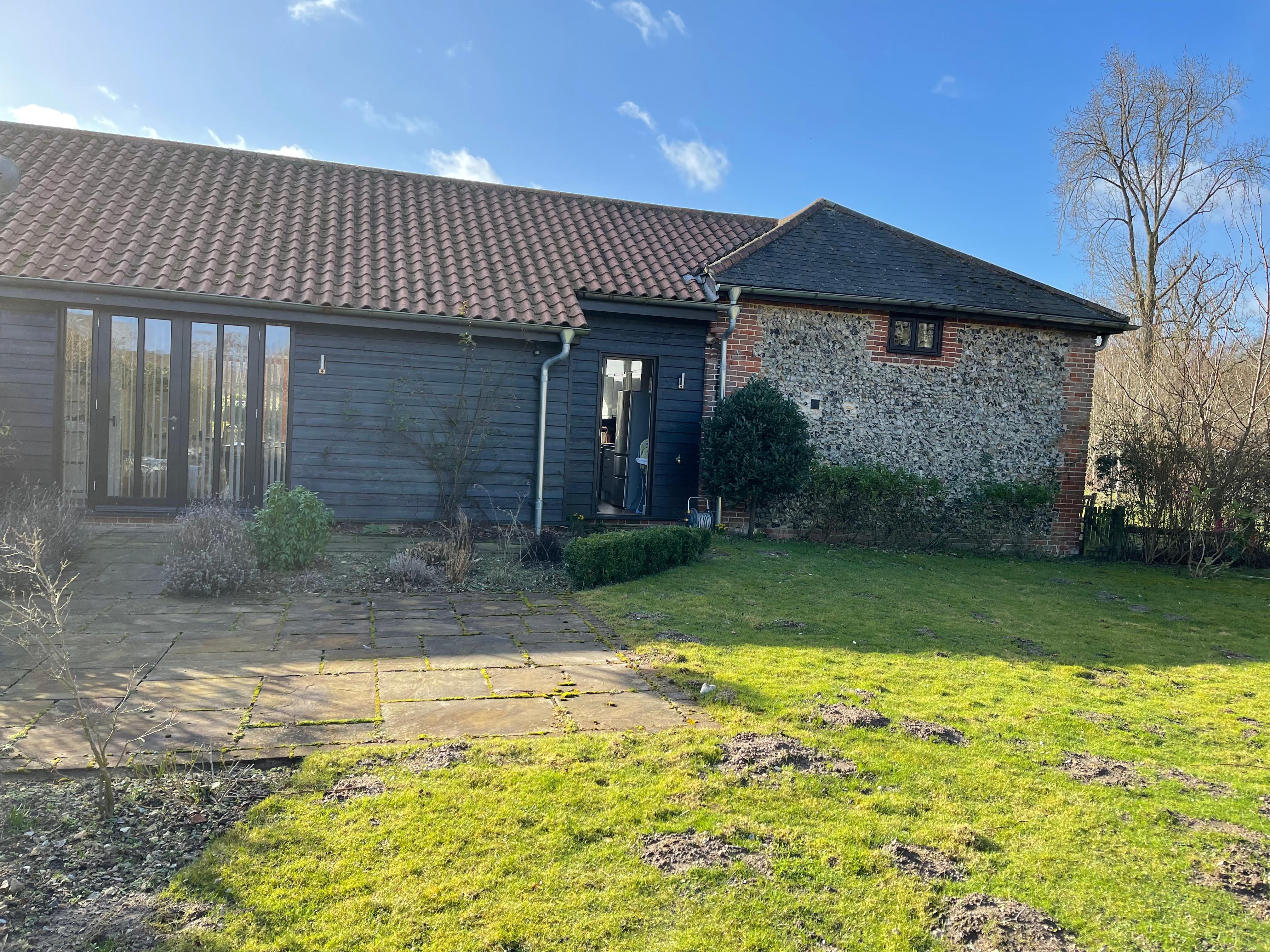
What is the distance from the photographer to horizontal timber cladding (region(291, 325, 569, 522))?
9.34 metres

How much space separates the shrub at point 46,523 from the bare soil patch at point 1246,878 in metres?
6.99

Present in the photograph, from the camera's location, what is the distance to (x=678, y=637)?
5.65m

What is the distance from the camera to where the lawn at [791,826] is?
2346mm

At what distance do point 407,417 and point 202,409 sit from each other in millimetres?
2221

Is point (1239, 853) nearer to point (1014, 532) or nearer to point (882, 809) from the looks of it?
point (882, 809)

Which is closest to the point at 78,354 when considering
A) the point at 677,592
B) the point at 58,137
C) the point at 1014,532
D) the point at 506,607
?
the point at 58,137

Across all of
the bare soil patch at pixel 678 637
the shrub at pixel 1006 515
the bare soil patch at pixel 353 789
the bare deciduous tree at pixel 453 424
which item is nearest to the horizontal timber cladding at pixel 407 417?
the bare deciduous tree at pixel 453 424

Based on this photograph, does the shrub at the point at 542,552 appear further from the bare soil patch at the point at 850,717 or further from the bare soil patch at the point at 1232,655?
the bare soil patch at the point at 1232,655

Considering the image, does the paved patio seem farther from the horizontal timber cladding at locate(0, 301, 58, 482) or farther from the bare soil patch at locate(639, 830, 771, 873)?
the horizontal timber cladding at locate(0, 301, 58, 482)


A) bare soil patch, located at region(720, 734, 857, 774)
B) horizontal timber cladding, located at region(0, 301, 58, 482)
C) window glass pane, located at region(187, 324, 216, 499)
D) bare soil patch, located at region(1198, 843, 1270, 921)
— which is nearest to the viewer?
bare soil patch, located at region(1198, 843, 1270, 921)

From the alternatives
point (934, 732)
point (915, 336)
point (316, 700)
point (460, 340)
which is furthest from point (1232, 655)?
point (460, 340)

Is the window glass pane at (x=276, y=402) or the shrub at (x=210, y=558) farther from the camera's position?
the window glass pane at (x=276, y=402)

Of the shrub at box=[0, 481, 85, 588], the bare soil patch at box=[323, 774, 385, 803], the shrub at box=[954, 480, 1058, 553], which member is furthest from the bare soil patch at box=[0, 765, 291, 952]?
the shrub at box=[954, 480, 1058, 553]

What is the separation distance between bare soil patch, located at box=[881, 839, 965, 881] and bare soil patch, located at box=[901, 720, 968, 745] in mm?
1108
